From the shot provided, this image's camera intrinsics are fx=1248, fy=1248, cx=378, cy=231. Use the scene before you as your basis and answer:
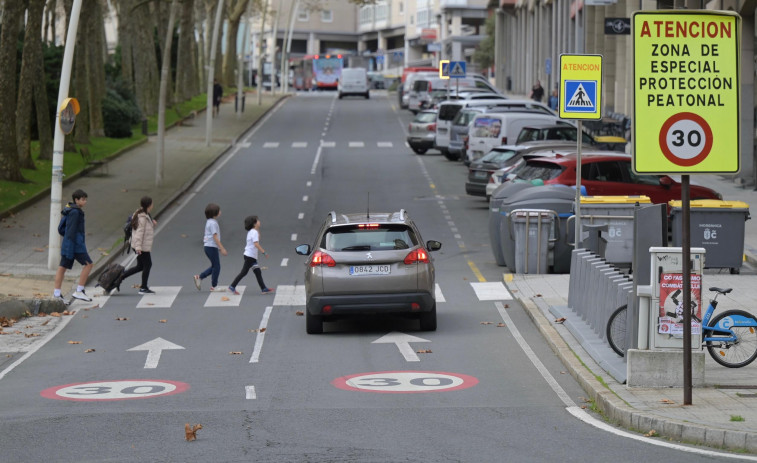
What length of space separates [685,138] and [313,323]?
7.00 metres

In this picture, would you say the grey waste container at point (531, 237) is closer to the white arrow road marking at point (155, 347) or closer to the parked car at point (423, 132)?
the white arrow road marking at point (155, 347)

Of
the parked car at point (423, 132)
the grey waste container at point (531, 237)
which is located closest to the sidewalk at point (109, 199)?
the parked car at point (423, 132)

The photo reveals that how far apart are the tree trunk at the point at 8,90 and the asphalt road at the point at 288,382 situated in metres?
8.11

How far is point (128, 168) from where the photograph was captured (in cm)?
4062

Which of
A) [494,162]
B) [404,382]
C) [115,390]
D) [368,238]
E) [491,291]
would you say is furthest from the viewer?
[494,162]

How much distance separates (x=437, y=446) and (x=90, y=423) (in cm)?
312

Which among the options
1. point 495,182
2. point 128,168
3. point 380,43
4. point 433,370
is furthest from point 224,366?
point 380,43

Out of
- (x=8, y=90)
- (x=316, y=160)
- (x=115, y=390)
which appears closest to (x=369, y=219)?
(x=115, y=390)

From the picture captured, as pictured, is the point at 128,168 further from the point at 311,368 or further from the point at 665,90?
the point at 665,90

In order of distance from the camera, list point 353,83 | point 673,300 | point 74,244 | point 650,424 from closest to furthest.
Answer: point 650,424, point 673,300, point 74,244, point 353,83

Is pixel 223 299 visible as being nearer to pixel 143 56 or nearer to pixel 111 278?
pixel 111 278

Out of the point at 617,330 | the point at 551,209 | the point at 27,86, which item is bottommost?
the point at 617,330

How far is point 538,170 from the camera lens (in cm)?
2633

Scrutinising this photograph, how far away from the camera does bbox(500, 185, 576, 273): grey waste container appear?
2152 cm
